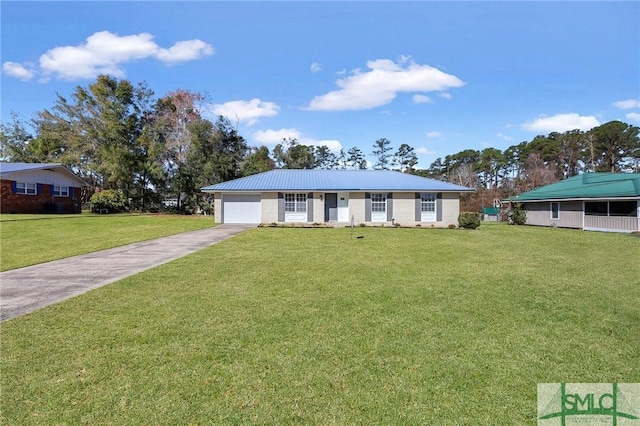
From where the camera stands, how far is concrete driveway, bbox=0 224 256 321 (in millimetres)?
5422

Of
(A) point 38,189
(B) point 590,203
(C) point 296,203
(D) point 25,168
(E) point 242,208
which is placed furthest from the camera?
(A) point 38,189

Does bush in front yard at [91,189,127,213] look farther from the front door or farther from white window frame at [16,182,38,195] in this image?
the front door

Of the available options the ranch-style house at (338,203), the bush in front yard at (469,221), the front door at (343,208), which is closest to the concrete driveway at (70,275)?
the ranch-style house at (338,203)

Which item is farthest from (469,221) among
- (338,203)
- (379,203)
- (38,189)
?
(38,189)

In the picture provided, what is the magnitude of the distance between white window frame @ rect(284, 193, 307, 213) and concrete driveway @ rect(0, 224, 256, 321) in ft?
39.0

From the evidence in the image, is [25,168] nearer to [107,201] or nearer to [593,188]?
[107,201]

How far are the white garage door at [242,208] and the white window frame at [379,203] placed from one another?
7.82 m

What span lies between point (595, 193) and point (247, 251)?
2425cm

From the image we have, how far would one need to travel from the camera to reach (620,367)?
3416 mm

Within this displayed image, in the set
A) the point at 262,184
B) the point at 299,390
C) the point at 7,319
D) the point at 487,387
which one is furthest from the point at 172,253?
the point at 262,184

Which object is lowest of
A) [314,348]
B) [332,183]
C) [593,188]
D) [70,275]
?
[314,348]

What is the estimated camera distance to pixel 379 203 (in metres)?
23.3

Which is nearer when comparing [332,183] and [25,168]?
[332,183]

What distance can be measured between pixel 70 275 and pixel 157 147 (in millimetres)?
29178
